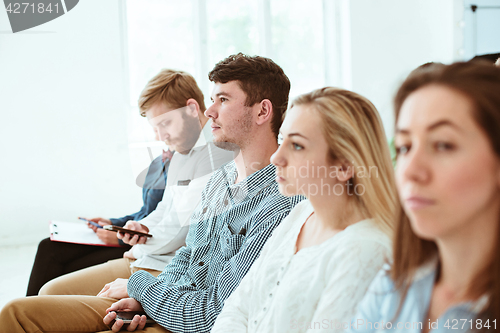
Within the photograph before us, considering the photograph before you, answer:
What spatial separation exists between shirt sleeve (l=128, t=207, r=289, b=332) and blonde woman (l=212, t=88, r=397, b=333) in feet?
0.66

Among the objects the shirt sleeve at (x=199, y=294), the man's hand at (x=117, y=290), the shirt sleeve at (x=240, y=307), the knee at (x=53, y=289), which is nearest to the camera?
the shirt sleeve at (x=240, y=307)

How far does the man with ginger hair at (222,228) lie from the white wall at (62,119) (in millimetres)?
2509

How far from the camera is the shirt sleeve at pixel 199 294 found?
3.40ft

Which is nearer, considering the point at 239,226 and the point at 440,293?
the point at 440,293

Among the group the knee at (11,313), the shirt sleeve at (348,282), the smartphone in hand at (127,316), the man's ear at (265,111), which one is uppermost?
the man's ear at (265,111)

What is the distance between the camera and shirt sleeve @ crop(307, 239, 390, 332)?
24.2 inches

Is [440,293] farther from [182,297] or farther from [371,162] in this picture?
[182,297]

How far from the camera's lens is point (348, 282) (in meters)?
0.63

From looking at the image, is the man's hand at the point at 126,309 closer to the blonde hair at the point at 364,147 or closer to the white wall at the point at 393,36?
the blonde hair at the point at 364,147

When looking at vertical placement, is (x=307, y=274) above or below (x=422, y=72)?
below

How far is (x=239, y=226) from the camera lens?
4.01ft

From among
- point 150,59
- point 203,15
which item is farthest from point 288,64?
point 150,59

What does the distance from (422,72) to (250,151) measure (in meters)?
0.91

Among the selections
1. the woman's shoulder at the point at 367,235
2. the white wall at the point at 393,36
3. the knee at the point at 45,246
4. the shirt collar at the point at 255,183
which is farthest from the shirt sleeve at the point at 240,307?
the white wall at the point at 393,36
